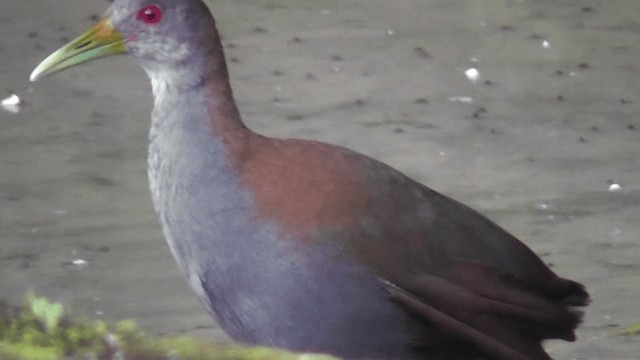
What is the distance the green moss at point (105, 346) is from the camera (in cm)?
124

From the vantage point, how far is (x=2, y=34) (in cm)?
750

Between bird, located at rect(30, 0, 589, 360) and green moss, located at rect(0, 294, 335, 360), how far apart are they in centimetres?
173

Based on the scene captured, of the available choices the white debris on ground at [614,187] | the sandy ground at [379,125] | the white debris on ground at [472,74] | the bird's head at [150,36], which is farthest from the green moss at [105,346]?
the white debris on ground at [472,74]

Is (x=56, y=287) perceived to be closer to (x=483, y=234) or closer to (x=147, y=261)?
(x=147, y=261)

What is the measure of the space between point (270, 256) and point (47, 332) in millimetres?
1728

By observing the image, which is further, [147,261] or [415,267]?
[147,261]

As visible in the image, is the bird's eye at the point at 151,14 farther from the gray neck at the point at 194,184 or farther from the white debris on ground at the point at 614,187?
the white debris on ground at the point at 614,187

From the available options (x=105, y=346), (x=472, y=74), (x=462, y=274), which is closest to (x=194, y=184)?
(x=462, y=274)

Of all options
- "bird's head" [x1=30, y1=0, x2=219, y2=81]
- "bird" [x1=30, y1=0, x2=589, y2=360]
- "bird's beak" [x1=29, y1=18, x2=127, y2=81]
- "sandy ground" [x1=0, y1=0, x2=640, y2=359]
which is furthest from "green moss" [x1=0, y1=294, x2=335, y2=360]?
"sandy ground" [x1=0, y1=0, x2=640, y2=359]

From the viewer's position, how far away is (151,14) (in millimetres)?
3373

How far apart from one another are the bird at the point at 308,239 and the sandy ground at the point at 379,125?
118cm

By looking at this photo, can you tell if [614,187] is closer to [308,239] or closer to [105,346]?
[308,239]

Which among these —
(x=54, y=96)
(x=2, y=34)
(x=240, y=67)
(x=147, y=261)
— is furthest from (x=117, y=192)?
(x=2, y=34)

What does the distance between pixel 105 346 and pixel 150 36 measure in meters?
2.16
